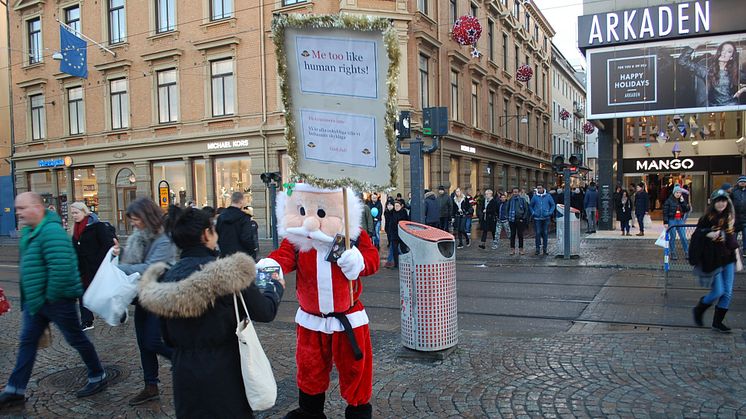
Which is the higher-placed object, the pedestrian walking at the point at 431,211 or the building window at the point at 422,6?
the building window at the point at 422,6

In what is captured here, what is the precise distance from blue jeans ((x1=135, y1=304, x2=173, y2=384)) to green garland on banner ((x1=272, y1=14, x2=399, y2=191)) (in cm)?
201

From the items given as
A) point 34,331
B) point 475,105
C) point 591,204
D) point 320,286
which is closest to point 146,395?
point 34,331

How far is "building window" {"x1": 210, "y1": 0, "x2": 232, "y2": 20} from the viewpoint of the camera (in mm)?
22594

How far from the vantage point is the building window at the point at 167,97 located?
24.3 metres

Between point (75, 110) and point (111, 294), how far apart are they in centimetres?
2744

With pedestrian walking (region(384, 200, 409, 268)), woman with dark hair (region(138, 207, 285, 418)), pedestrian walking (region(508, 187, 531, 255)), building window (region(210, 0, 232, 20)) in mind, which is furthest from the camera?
building window (region(210, 0, 232, 20))

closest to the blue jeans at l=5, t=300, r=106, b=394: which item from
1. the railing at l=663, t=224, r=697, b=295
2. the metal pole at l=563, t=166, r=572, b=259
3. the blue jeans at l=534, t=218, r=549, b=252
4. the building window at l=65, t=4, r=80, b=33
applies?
the railing at l=663, t=224, r=697, b=295

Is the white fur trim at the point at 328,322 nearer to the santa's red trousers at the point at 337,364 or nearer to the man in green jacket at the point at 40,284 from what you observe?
the santa's red trousers at the point at 337,364

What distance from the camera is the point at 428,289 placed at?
17.1ft

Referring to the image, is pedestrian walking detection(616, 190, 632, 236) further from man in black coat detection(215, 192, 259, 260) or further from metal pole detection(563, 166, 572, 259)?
man in black coat detection(215, 192, 259, 260)

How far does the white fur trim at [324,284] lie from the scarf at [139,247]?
2.09 m

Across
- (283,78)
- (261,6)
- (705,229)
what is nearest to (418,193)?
(705,229)

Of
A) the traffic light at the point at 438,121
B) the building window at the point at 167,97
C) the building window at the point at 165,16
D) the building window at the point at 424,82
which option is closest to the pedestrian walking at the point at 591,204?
the building window at the point at 424,82

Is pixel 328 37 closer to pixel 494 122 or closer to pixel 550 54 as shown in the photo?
pixel 494 122
